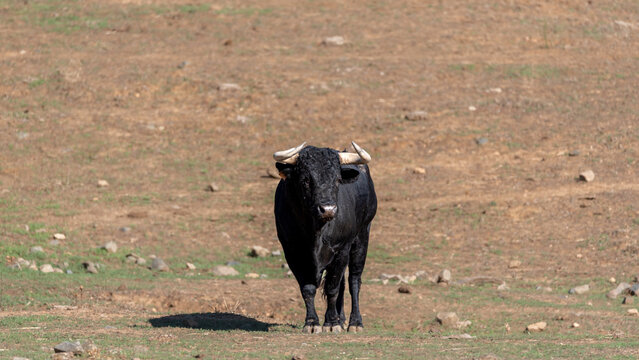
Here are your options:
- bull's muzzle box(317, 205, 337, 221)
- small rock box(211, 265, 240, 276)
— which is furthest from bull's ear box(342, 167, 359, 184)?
small rock box(211, 265, 240, 276)

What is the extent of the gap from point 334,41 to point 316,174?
20121 millimetres

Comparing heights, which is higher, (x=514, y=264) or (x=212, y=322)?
(x=212, y=322)

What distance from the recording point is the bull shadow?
42.4 feet

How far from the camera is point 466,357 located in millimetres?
9828

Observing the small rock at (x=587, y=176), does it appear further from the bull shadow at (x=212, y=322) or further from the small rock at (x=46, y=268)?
the small rock at (x=46, y=268)

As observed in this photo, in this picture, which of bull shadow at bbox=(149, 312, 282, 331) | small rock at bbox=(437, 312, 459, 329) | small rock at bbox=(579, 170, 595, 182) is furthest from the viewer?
small rock at bbox=(579, 170, 595, 182)

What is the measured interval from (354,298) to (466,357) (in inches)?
151

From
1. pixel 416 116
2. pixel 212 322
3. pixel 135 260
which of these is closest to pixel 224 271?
pixel 135 260

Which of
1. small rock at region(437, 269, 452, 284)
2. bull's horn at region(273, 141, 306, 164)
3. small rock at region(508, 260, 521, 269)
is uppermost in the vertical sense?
bull's horn at region(273, 141, 306, 164)

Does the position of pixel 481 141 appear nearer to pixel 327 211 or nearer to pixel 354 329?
pixel 354 329

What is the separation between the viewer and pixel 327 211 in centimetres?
1124

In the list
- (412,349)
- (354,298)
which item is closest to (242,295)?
(354,298)

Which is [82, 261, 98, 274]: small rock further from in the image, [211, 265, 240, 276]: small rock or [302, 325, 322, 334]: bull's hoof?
[302, 325, 322, 334]: bull's hoof

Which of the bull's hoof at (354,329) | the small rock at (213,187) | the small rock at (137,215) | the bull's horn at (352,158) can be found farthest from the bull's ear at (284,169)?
the small rock at (213,187)
